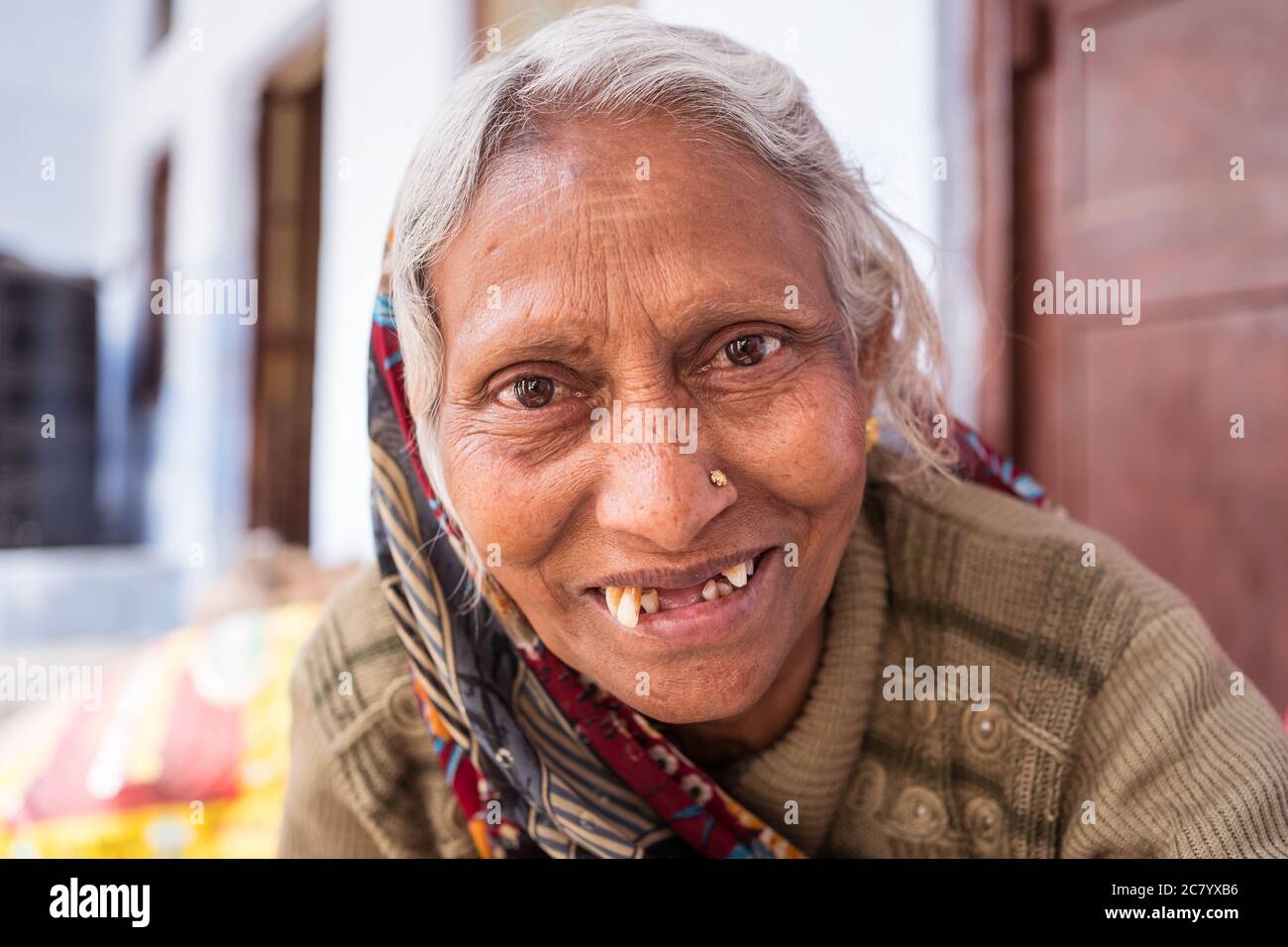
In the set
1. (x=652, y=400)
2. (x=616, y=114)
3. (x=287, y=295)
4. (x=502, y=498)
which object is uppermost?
(x=287, y=295)

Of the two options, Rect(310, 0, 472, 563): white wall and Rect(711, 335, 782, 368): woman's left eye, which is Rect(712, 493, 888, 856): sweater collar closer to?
Rect(711, 335, 782, 368): woman's left eye

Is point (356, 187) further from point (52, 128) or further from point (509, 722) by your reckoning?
point (509, 722)

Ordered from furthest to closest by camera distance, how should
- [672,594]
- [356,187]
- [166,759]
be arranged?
1. [356,187]
2. [166,759]
3. [672,594]

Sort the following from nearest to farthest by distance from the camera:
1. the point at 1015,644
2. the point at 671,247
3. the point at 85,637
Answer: the point at 671,247
the point at 1015,644
the point at 85,637

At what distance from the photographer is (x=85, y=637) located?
13.2 ft

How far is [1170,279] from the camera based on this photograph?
82.6 inches

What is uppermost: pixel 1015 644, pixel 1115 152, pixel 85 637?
pixel 1115 152

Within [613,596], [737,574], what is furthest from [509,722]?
[737,574]

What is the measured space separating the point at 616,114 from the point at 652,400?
304 millimetres

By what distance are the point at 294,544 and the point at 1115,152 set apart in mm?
3840

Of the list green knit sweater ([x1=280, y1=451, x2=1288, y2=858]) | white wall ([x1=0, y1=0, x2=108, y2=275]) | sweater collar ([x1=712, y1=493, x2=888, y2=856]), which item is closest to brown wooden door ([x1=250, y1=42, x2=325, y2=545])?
white wall ([x1=0, y1=0, x2=108, y2=275])
